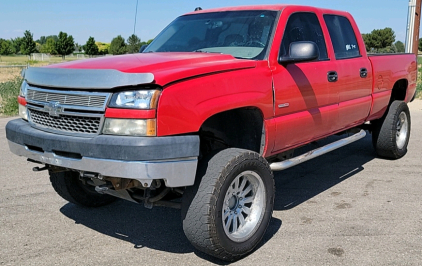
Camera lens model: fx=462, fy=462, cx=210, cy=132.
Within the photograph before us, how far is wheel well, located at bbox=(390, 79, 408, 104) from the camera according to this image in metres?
6.79

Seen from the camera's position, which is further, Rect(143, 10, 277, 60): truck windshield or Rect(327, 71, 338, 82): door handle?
Rect(327, 71, 338, 82): door handle

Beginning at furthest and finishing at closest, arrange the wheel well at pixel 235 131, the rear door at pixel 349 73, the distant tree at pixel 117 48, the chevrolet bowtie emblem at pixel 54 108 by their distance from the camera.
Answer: the distant tree at pixel 117 48 → the rear door at pixel 349 73 → the wheel well at pixel 235 131 → the chevrolet bowtie emblem at pixel 54 108

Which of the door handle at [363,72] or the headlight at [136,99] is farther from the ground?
the door handle at [363,72]

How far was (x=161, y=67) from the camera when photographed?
3369mm

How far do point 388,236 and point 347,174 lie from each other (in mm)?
2198

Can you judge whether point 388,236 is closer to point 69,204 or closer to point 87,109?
point 87,109

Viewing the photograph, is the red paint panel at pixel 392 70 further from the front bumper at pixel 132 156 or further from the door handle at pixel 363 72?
the front bumper at pixel 132 156

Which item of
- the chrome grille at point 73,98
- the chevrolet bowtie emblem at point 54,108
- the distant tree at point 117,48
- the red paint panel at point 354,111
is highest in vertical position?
the distant tree at point 117,48

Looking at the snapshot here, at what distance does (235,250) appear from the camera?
350 centimetres

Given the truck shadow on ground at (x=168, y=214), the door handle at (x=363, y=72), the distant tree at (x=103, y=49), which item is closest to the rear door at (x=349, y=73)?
the door handle at (x=363, y=72)

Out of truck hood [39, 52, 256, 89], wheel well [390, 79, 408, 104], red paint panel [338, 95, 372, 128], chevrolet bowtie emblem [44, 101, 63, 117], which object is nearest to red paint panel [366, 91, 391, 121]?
red paint panel [338, 95, 372, 128]

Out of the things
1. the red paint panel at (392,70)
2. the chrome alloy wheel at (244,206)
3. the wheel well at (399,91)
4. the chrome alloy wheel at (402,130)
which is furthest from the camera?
the chrome alloy wheel at (402,130)

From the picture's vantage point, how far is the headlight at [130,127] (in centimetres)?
305

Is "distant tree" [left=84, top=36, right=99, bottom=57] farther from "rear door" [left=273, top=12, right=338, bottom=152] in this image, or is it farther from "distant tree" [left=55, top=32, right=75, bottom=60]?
"rear door" [left=273, top=12, right=338, bottom=152]
